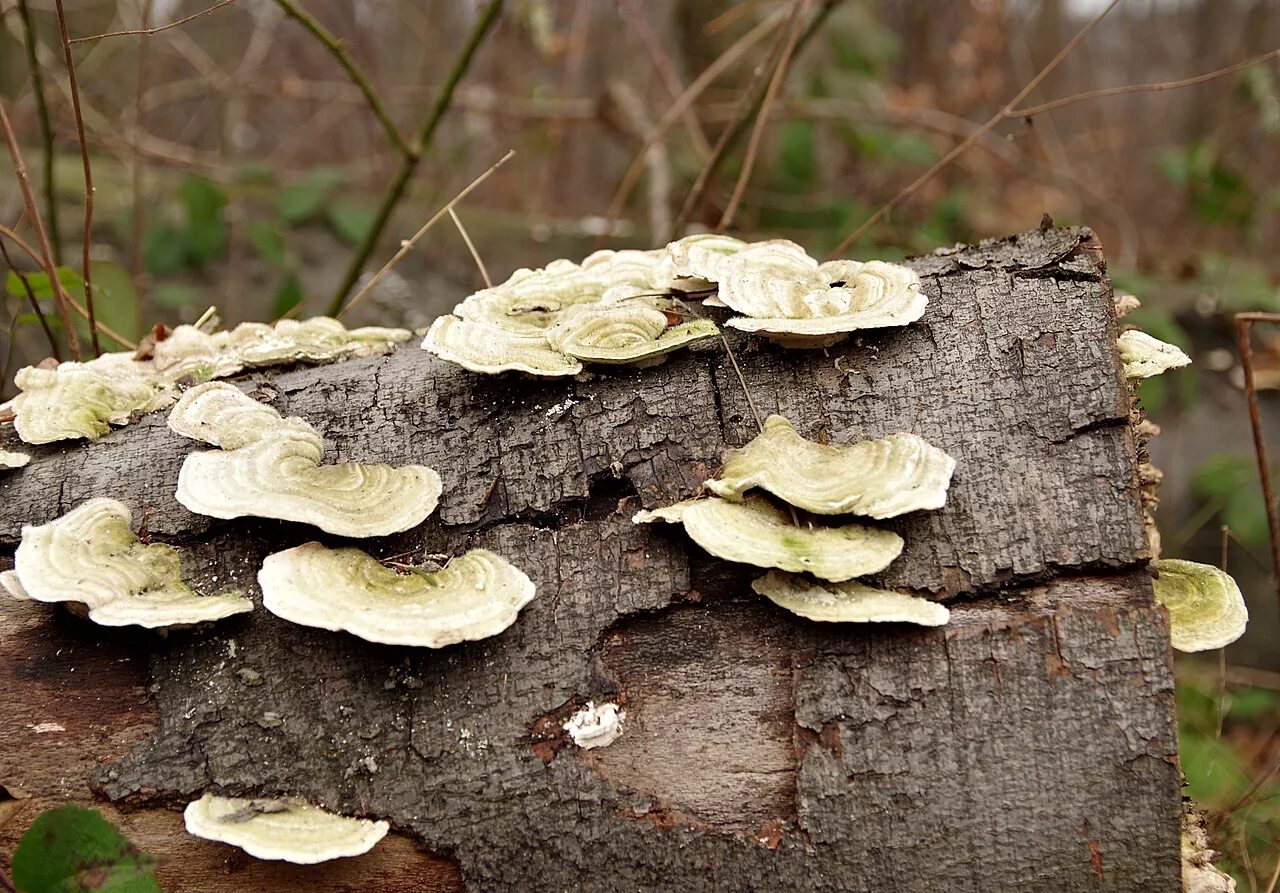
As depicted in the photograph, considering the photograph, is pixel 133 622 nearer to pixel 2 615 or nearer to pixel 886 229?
pixel 2 615

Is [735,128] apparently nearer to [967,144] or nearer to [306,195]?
Answer: [967,144]

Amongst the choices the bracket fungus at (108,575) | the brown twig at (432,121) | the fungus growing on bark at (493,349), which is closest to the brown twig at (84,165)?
the brown twig at (432,121)

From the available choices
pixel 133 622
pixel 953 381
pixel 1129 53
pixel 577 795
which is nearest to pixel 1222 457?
pixel 953 381

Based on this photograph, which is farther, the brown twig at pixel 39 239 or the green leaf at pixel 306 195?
the green leaf at pixel 306 195

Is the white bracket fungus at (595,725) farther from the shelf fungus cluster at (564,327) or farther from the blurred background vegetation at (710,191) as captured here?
the blurred background vegetation at (710,191)

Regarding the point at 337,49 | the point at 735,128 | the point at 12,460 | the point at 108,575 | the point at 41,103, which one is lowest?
the point at 108,575

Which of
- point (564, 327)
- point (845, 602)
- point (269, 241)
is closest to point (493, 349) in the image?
point (564, 327)

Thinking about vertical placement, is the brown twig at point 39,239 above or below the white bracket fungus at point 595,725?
above
